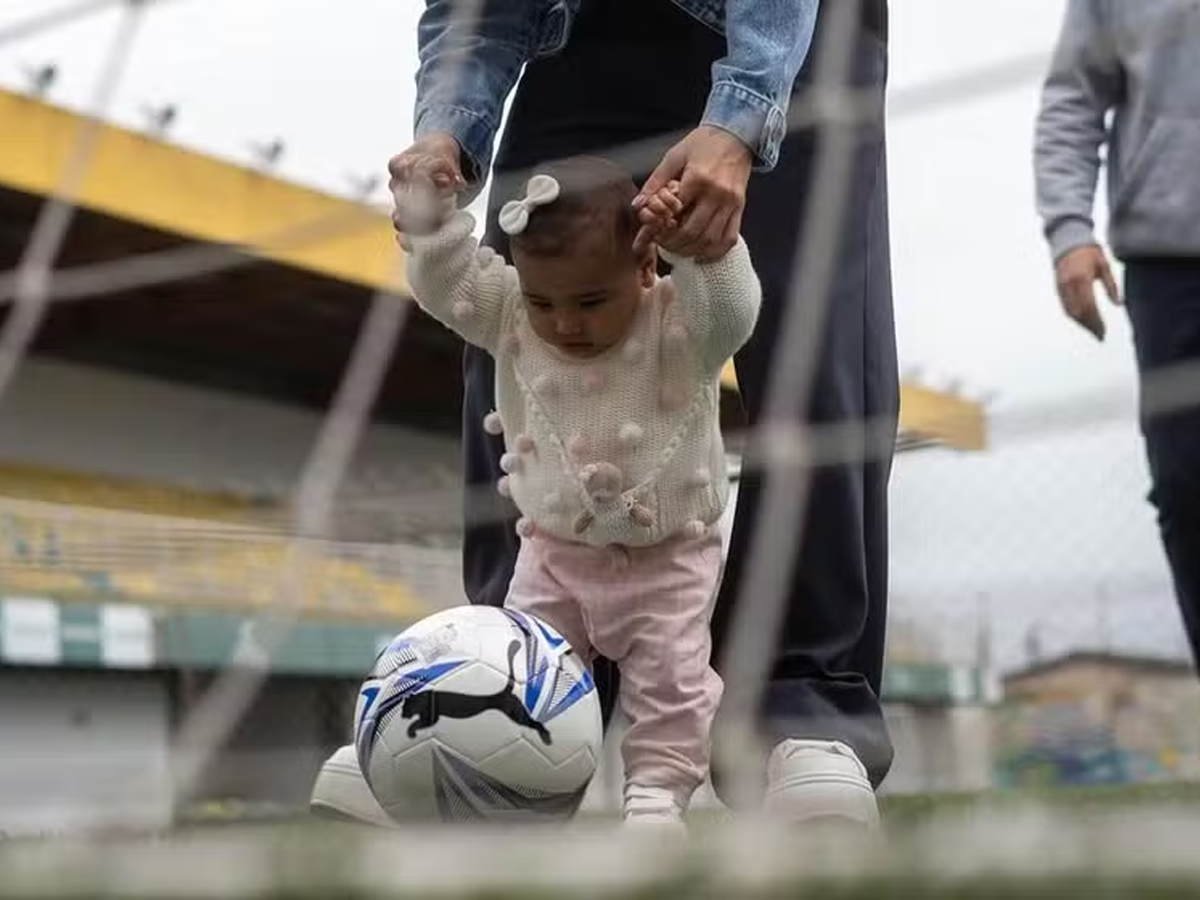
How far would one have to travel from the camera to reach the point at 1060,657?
4.07 feet

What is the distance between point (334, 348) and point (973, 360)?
375 centimetres

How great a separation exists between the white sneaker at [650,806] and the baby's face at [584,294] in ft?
Result: 0.62

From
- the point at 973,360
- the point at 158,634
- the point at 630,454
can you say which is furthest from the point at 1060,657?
the point at 158,634

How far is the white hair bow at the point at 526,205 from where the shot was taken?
74 cm

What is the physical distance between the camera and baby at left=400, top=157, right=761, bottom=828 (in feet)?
2.50

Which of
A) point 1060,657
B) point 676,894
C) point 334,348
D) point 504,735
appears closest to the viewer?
point 676,894

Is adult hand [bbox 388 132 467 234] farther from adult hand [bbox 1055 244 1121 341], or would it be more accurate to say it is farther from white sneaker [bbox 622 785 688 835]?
adult hand [bbox 1055 244 1121 341]

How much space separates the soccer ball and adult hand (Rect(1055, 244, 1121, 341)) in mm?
434

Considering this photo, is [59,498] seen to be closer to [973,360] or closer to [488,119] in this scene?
[973,360]

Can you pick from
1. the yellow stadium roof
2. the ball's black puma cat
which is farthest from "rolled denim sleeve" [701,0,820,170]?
the yellow stadium roof

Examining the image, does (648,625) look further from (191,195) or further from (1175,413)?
(191,195)

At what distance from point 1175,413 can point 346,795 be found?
1.58 feet

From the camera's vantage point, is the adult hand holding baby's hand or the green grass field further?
the adult hand holding baby's hand

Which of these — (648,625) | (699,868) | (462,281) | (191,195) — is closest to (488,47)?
(462,281)
